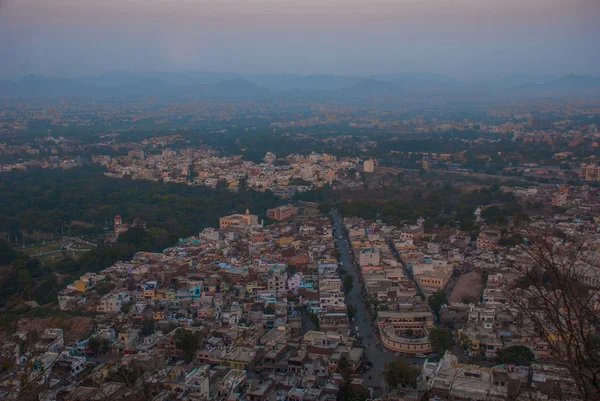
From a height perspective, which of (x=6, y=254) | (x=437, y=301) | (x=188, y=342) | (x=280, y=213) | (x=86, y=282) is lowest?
(x=280, y=213)

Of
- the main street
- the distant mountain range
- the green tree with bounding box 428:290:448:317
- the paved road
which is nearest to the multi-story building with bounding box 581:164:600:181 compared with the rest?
the main street

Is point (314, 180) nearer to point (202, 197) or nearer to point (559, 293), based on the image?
point (202, 197)

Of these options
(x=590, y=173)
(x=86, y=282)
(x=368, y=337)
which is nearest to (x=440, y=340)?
(x=368, y=337)

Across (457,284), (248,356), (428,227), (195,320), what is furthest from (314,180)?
(248,356)

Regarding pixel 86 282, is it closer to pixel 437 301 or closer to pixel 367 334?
pixel 367 334

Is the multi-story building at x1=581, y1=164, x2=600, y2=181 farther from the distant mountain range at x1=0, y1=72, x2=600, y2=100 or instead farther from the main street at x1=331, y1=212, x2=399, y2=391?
the distant mountain range at x1=0, y1=72, x2=600, y2=100

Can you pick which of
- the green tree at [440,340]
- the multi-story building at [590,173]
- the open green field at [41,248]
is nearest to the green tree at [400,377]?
the green tree at [440,340]
